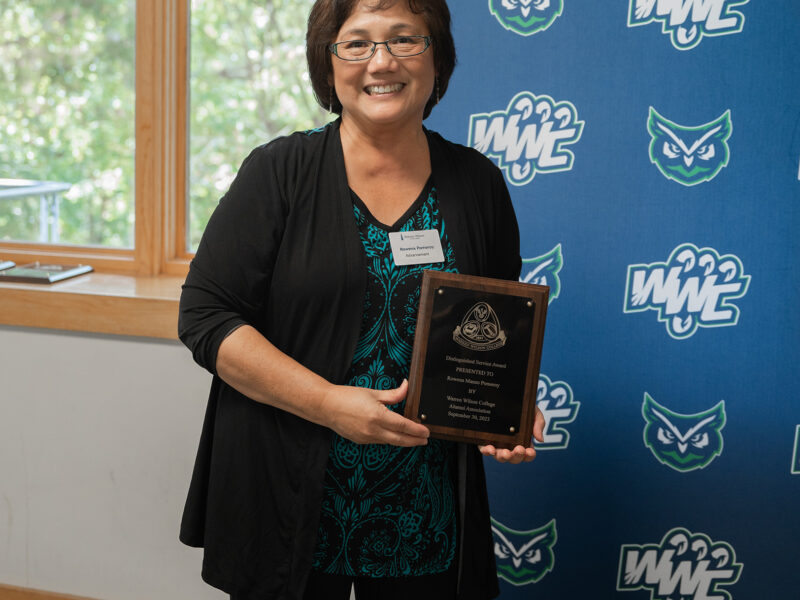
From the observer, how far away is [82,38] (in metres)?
2.44

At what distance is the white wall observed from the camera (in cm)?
221

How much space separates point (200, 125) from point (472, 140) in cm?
92

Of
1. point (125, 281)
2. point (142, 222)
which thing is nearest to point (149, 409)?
point (125, 281)

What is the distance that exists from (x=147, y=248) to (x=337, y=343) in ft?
4.62

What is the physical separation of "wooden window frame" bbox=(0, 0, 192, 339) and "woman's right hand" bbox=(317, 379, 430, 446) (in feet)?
3.54

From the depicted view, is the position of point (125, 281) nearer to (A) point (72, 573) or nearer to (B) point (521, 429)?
(A) point (72, 573)

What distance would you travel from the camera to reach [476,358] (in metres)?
1.21

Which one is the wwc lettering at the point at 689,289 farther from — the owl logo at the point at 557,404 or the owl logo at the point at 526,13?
the owl logo at the point at 526,13

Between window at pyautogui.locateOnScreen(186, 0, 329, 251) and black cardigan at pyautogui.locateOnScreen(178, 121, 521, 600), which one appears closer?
black cardigan at pyautogui.locateOnScreen(178, 121, 521, 600)

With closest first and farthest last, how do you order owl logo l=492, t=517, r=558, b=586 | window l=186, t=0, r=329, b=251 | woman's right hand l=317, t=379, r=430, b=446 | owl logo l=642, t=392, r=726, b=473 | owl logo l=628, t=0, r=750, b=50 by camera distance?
1. woman's right hand l=317, t=379, r=430, b=446
2. owl logo l=628, t=0, r=750, b=50
3. owl logo l=642, t=392, r=726, b=473
4. owl logo l=492, t=517, r=558, b=586
5. window l=186, t=0, r=329, b=251

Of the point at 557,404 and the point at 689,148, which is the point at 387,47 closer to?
the point at 689,148

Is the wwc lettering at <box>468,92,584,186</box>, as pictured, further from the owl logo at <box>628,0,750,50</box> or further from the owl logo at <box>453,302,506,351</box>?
the owl logo at <box>453,302,506,351</box>

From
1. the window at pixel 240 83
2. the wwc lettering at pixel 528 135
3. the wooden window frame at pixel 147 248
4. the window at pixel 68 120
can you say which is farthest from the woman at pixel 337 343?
the window at pixel 68 120

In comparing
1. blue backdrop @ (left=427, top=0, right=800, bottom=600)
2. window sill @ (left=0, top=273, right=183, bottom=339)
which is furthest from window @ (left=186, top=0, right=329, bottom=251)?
blue backdrop @ (left=427, top=0, right=800, bottom=600)
